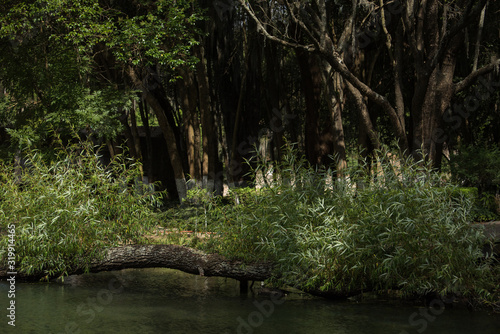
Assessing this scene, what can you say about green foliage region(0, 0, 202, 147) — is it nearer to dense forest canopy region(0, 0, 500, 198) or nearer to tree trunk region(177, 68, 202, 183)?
dense forest canopy region(0, 0, 500, 198)

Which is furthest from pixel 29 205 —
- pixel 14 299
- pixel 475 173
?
pixel 475 173

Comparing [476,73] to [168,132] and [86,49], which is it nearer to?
[168,132]

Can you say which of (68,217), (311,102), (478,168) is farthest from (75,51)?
(478,168)

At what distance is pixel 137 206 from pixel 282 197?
2.68 meters

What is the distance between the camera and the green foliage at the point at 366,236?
27.5 feet

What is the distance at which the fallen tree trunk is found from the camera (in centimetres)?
960

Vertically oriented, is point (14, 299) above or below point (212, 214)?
below

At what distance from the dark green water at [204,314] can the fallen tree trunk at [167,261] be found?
0.40 meters

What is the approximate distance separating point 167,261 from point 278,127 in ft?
28.8

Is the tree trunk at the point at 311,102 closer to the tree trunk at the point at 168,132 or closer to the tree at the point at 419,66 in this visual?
the tree at the point at 419,66

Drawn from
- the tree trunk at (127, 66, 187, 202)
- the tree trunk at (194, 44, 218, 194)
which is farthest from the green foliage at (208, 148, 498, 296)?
the tree trunk at (127, 66, 187, 202)

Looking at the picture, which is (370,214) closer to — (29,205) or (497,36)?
(29,205)

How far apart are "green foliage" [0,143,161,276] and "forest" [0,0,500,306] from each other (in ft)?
0.12

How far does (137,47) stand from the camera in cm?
1484
